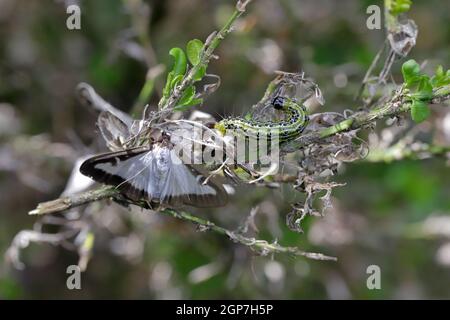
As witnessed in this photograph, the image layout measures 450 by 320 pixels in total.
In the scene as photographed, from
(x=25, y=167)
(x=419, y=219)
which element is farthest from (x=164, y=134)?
(x=419, y=219)

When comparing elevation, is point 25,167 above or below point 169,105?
above

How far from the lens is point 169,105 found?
117cm

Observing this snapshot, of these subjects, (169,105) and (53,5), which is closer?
(169,105)

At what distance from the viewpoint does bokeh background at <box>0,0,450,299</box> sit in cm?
261

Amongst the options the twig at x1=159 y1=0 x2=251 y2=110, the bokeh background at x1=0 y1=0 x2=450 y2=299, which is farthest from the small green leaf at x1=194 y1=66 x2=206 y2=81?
the bokeh background at x1=0 y1=0 x2=450 y2=299

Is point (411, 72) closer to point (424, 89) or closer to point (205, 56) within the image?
point (424, 89)

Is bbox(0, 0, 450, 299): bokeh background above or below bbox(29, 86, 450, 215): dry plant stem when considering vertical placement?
above

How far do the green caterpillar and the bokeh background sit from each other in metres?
1.27

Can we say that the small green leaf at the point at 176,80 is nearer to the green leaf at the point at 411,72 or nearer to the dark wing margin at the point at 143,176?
the dark wing margin at the point at 143,176

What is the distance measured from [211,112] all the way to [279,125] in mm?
1598

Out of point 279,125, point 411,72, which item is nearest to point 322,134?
point 279,125

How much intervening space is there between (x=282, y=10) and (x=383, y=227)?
1187mm

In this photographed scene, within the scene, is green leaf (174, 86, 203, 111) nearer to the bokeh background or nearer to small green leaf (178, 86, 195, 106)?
small green leaf (178, 86, 195, 106)

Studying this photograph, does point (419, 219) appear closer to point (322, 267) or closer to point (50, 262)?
point (322, 267)
